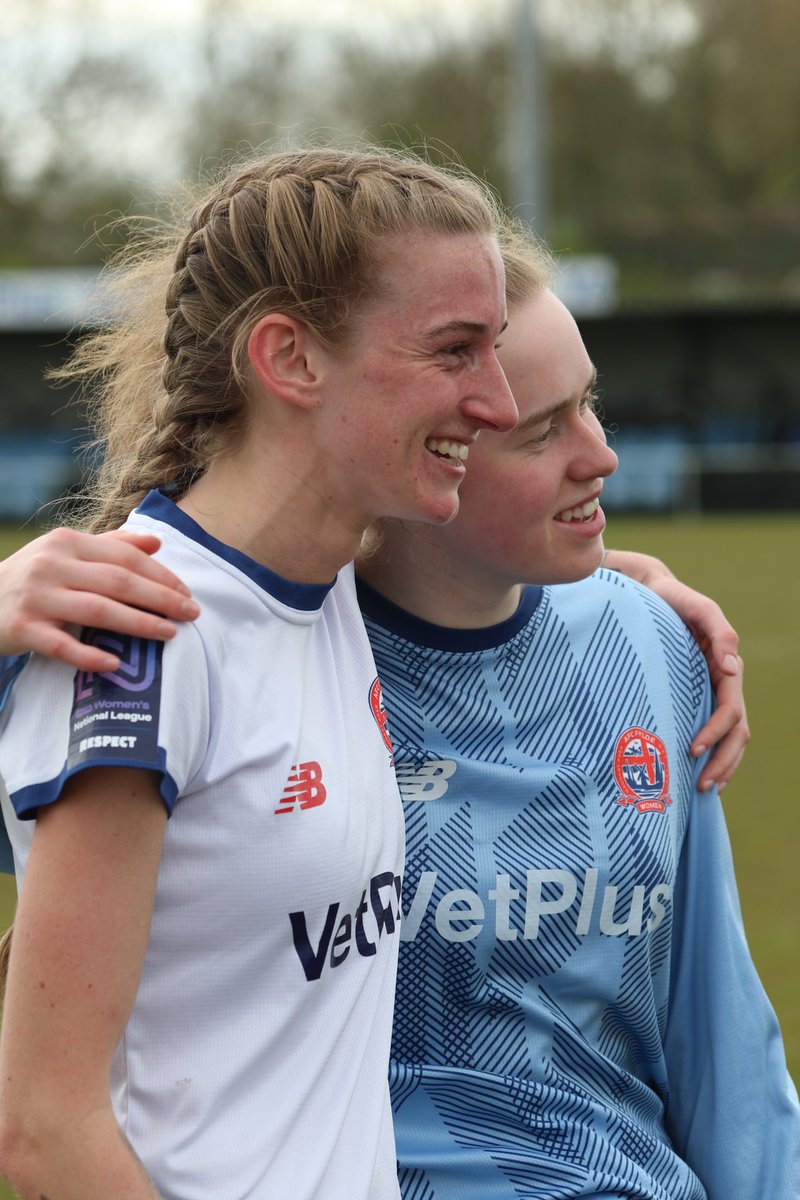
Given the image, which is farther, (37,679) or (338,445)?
(338,445)

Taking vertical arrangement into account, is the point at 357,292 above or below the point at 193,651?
above

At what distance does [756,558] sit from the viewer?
19375mm

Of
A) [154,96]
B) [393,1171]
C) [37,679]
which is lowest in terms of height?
[154,96]

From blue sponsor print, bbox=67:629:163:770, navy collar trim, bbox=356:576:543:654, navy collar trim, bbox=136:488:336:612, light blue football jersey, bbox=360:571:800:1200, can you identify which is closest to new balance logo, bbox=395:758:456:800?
light blue football jersey, bbox=360:571:800:1200

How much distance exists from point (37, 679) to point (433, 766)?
0.71m

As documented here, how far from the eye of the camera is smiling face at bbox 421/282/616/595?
2404 millimetres

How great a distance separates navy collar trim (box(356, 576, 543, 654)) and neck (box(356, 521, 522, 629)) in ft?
0.05

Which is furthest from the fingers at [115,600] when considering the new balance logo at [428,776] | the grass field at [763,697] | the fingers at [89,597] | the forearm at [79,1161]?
the grass field at [763,697]

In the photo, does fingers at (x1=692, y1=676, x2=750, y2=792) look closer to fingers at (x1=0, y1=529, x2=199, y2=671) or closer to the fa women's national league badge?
the fa women's national league badge

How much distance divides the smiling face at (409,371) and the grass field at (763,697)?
A: 2948mm

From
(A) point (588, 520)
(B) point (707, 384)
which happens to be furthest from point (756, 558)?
(A) point (588, 520)

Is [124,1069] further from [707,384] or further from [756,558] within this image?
[707,384]

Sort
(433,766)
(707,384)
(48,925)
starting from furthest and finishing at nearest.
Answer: (707,384) < (433,766) < (48,925)

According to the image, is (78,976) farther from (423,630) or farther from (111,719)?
(423,630)
